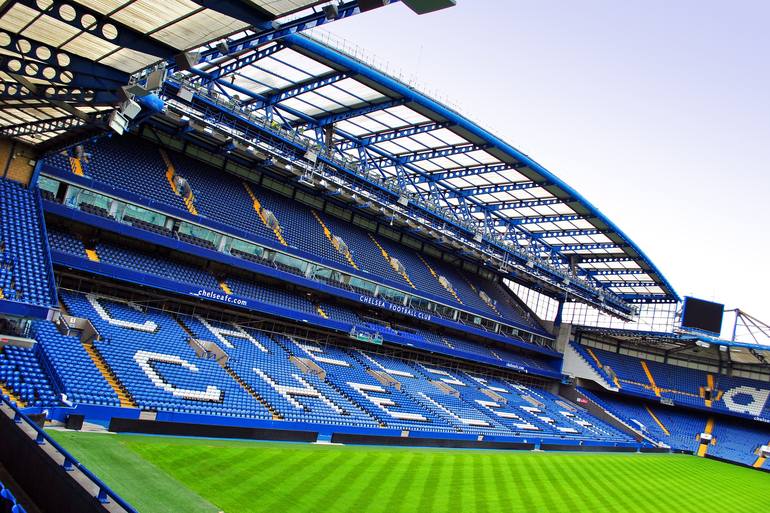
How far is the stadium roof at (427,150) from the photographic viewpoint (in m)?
29.0

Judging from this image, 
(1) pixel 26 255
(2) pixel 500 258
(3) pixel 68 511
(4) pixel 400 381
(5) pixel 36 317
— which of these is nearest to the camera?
(3) pixel 68 511

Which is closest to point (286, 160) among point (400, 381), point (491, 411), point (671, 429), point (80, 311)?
point (80, 311)

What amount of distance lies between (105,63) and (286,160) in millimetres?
19224

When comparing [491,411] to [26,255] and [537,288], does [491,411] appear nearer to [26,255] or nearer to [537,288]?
[537,288]

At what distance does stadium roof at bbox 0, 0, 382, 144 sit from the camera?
1120cm

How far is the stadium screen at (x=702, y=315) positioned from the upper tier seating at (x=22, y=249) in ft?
171

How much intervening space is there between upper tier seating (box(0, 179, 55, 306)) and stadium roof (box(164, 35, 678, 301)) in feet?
32.1

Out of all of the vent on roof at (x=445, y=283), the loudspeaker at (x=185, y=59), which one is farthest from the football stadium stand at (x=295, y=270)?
the vent on roof at (x=445, y=283)

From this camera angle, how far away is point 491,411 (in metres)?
43.3

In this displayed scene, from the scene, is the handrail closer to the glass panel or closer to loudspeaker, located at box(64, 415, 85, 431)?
loudspeaker, located at box(64, 415, 85, 431)

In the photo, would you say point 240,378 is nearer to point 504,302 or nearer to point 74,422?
point 74,422

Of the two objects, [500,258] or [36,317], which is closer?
[36,317]

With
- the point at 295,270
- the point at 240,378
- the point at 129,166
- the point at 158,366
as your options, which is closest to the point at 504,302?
the point at 295,270

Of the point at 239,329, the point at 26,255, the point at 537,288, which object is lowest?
the point at 239,329
